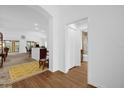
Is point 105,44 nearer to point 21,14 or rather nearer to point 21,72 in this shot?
point 21,72

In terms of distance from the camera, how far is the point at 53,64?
141 inches

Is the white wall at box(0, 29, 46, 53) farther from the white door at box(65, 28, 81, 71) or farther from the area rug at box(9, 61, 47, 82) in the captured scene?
the white door at box(65, 28, 81, 71)

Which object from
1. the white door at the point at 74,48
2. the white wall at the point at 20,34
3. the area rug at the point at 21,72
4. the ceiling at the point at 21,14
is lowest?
the area rug at the point at 21,72

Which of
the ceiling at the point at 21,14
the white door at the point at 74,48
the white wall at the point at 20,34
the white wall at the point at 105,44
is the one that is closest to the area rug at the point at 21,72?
the white door at the point at 74,48

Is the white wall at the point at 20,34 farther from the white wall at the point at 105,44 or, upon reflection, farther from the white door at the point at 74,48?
the white wall at the point at 105,44

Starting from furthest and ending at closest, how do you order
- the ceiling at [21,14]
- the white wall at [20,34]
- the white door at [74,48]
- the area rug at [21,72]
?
1. the white wall at [20,34]
2. the white door at [74,48]
3. the ceiling at [21,14]
4. the area rug at [21,72]

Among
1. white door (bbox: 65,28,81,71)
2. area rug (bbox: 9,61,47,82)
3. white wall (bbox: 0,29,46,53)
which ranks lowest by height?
area rug (bbox: 9,61,47,82)

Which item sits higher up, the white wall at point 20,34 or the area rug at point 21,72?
the white wall at point 20,34

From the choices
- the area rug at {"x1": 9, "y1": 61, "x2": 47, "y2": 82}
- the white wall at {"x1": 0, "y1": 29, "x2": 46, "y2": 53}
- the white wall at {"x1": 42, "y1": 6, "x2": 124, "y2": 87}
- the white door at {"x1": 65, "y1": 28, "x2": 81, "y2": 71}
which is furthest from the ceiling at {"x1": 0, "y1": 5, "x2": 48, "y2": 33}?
the white wall at {"x1": 0, "y1": 29, "x2": 46, "y2": 53}
